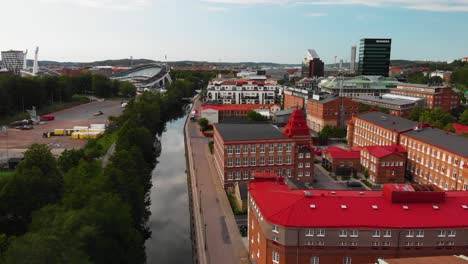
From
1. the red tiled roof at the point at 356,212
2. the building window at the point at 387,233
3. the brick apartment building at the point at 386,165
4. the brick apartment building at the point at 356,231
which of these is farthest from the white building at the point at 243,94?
the building window at the point at 387,233

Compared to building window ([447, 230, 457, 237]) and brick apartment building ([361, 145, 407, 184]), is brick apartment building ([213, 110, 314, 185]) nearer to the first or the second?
brick apartment building ([361, 145, 407, 184])

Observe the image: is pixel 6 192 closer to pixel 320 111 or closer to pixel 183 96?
pixel 320 111

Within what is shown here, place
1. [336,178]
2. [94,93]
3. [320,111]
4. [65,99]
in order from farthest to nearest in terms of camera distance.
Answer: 1. [94,93]
2. [65,99]
3. [320,111]
4. [336,178]

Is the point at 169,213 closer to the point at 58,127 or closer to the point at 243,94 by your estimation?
the point at 58,127

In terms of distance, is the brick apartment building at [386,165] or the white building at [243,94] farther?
the white building at [243,94]

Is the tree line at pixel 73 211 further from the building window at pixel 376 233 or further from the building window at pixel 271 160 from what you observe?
the building window at pixel 376 233

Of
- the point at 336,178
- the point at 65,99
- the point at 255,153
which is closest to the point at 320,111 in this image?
the point at 336,178

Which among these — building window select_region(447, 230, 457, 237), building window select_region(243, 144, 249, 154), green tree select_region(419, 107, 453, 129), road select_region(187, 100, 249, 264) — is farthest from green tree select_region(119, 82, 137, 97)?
building window select_region(447, 230, 457, 237)
